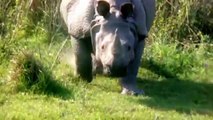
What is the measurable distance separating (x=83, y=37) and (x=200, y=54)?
3.27 meters

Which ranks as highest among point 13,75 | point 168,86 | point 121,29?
point 121,29

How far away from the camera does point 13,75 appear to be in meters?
7.40

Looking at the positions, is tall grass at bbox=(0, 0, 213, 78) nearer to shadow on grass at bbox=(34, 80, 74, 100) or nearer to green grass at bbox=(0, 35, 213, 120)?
green grass at bbox=(0, 35, 213, 120)

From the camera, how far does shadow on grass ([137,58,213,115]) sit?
752cm

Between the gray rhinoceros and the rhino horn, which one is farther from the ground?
the rhino horn

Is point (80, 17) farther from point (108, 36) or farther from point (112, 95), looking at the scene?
point (112, 95)

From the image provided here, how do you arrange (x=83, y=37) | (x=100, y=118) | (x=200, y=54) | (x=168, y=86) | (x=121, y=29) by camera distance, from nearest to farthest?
1. (x=100, y=118)
2. (x=121, y=29)
3. (x=83, y=37)
4. (x=168, y=86)
5. (x=200, y=54)

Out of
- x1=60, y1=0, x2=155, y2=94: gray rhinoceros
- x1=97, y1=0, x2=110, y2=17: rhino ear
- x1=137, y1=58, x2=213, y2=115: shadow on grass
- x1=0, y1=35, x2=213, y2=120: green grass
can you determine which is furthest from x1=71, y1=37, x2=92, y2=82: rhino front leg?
x1=137, y1=58, x2=213, y2=115: shadow on grass

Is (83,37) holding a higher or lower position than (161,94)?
higher

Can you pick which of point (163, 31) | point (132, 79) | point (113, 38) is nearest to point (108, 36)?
point (113, 38)

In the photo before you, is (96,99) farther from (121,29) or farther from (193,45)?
(193,45)

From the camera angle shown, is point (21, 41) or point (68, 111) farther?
point (21, 41)

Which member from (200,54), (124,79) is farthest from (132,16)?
(200,54)

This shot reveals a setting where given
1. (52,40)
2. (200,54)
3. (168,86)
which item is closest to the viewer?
(168,86)
